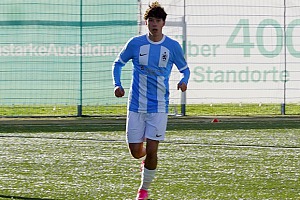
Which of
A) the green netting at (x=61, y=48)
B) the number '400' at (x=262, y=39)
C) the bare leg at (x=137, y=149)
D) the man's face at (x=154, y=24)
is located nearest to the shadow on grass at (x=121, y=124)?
the green netting at (x=61, y=48)

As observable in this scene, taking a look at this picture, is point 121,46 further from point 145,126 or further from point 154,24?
point 154,24

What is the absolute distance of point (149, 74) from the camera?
736 cm

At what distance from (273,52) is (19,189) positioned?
1018 centimetres

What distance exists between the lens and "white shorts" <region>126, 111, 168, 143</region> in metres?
7.34

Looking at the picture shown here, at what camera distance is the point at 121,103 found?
16469 mm

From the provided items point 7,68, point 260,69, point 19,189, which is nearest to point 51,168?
point 19,189

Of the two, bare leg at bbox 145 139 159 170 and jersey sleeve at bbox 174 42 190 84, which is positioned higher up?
jersey sleeve at bbox 174 42 190 84

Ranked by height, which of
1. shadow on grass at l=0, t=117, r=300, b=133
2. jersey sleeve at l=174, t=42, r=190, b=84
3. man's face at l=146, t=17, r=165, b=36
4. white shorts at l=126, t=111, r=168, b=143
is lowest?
Result: shadow on grass at l=0, t=117, r=300, b=133

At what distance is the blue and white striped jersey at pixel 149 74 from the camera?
735 centimetres

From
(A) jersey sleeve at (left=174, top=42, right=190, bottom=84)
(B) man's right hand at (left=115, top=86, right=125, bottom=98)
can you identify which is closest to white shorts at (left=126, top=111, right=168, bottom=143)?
(B) man's right hand at (left=115, top=86, right=125, bottom=98)

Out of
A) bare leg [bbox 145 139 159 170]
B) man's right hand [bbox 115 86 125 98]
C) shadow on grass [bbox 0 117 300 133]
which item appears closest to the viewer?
man's right hand [bbox 115 86 125 98]

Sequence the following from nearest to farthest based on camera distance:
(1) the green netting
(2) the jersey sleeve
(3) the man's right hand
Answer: (3) the man's right hand → (2) the jersey sleeve → (1) the green netting

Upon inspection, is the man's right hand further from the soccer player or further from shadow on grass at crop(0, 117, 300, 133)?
shadow on grass at crop(0, 117, 300, 133)

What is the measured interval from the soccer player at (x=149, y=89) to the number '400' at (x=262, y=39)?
9.74 meters
